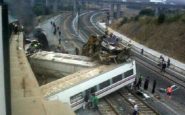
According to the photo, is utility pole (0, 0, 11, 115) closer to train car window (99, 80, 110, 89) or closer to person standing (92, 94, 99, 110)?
person standing (92, 94, 99, 110)

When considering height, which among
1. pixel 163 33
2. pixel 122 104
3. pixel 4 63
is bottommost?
pixel 122 104

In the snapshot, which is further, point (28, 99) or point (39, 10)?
point (39, 10)

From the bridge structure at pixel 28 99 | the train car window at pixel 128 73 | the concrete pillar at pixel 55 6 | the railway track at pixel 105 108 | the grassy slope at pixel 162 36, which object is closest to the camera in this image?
the bridge structure at pixel 28 99

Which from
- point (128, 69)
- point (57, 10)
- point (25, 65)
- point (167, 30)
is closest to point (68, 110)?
point (25, 65)

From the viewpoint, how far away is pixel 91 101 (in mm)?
23969

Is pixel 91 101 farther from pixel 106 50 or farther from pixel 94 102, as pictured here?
pixel 106 50

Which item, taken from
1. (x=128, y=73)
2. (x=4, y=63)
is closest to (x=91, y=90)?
(x=128, y=73)

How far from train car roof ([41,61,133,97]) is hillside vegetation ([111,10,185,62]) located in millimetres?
20039

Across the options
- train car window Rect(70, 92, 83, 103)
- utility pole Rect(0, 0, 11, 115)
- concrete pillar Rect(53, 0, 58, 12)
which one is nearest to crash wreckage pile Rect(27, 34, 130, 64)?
train car window Rect(70, 92, 83, 103)

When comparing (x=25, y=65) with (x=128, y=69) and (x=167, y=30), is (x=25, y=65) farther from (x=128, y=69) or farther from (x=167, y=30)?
(x=167, y=30)

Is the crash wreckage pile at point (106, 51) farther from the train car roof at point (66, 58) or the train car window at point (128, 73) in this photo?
the train car window at point (128, 73)

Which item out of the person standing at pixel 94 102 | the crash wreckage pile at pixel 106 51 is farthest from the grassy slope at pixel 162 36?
the person standing at pixel 94 102

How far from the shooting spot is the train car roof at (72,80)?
71.8 ft

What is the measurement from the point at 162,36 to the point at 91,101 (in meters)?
33.2
